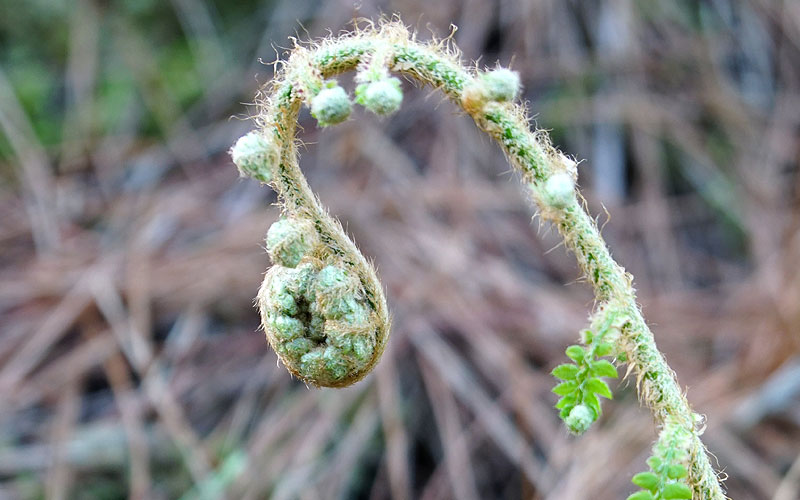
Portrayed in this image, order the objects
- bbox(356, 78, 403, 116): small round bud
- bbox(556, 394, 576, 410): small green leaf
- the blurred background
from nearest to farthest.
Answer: bbox(356, 78, 403, 116): small round bud, bbox(556, 394, 576, 410): small green leaf, the blurred background

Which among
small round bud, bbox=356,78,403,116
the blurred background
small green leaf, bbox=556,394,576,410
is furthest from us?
the blurred background

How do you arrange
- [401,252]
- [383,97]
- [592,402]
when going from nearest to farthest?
[383,97] → [592,402] → [401,252]

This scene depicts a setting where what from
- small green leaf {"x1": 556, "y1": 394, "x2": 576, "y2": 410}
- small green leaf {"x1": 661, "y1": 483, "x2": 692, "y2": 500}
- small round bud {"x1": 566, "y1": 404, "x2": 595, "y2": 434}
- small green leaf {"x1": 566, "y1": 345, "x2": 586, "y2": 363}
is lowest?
small green leaf {"x1": 661, "y1": 483, "x2": 692, "y2": 500}

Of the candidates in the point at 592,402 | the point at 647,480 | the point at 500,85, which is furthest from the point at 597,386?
the point at 500,85

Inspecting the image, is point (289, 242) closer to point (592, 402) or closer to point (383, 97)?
point (383, 97)

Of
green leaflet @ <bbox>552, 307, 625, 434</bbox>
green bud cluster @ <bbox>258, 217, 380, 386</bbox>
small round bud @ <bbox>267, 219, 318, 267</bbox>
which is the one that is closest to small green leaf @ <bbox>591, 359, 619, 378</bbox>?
green leaflet @ <bbox>552, 307, 625, 434</bbox>

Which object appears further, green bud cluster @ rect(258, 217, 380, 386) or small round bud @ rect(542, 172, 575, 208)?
green bud cluster @ rect(258, 217, 380, 386)

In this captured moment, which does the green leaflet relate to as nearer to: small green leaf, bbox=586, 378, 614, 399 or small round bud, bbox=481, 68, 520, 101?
small green leaf, bbox=586, 378, 614, 399
